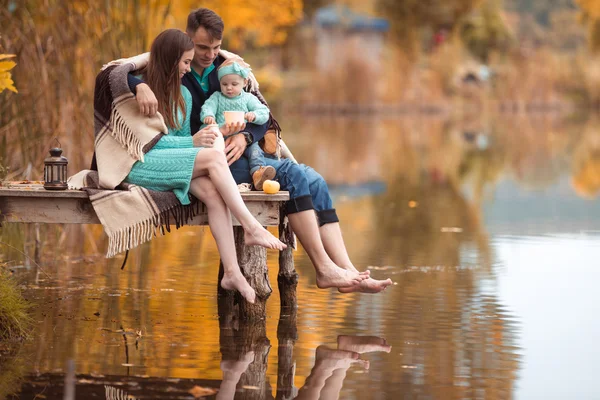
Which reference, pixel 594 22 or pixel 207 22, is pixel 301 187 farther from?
pixel 594 22

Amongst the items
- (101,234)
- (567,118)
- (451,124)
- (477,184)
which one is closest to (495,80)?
(567,118)

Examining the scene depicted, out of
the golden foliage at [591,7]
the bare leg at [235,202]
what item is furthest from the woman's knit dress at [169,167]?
the golden foliage at [591,7]

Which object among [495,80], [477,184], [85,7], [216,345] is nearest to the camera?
[216,345]

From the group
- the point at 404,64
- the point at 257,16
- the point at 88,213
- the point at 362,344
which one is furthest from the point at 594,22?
the point at 362,344

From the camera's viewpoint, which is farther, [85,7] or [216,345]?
[85,7]

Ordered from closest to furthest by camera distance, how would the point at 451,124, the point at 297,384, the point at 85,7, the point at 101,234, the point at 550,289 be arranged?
the point at 297,384 → the point at 550,289 → the point at 85,7 → the point at 101,234 → the point at 451,124

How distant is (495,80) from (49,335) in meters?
40.5

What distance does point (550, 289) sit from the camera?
7590 mm

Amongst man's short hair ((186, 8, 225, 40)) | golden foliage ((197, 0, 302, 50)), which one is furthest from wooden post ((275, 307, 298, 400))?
golden foliage ((197, 0, 302, 50))

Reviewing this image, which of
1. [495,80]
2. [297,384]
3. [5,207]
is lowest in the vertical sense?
[297,384]

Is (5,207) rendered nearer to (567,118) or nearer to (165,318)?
(165,318)

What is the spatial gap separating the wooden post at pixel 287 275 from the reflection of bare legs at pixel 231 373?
4.15ft

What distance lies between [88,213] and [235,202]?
765 millimetres

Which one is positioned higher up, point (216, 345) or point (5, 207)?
point (5, 207)
